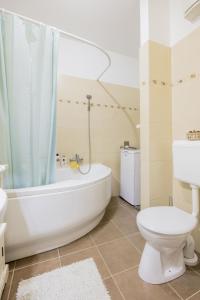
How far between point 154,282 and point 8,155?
134 cm

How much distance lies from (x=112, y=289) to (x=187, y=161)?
97cm

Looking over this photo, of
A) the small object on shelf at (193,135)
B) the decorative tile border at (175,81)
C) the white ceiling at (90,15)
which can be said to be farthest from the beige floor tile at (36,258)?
the white ceiling at (90,15)

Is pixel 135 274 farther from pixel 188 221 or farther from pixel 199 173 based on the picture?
pixel 199 173

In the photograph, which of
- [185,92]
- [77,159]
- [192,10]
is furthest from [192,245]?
[192,10]

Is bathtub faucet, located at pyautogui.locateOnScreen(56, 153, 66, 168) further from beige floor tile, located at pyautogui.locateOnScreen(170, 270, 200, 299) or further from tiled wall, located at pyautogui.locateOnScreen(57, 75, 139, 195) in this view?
beige floor tile, located at pyautogui.locateOnScreen(170, 270, 200, 299)

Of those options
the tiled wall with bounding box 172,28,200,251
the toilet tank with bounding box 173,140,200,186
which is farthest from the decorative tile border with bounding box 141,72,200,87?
the toilet tank with bounding box 173,140,200,186

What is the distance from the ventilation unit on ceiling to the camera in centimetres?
113

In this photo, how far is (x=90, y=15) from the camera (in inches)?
67.9

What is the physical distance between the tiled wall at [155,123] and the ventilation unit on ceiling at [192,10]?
259 millimetres

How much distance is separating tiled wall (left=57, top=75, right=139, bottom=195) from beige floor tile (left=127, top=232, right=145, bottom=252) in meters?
0.96

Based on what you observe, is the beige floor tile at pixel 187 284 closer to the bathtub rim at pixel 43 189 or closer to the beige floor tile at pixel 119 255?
the beige floor tile at pixel 119 255

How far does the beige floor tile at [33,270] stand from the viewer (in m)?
1.00

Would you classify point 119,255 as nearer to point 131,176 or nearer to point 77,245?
point 77,245

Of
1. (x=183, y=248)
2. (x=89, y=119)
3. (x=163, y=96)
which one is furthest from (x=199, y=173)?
(x=89, y=119)
